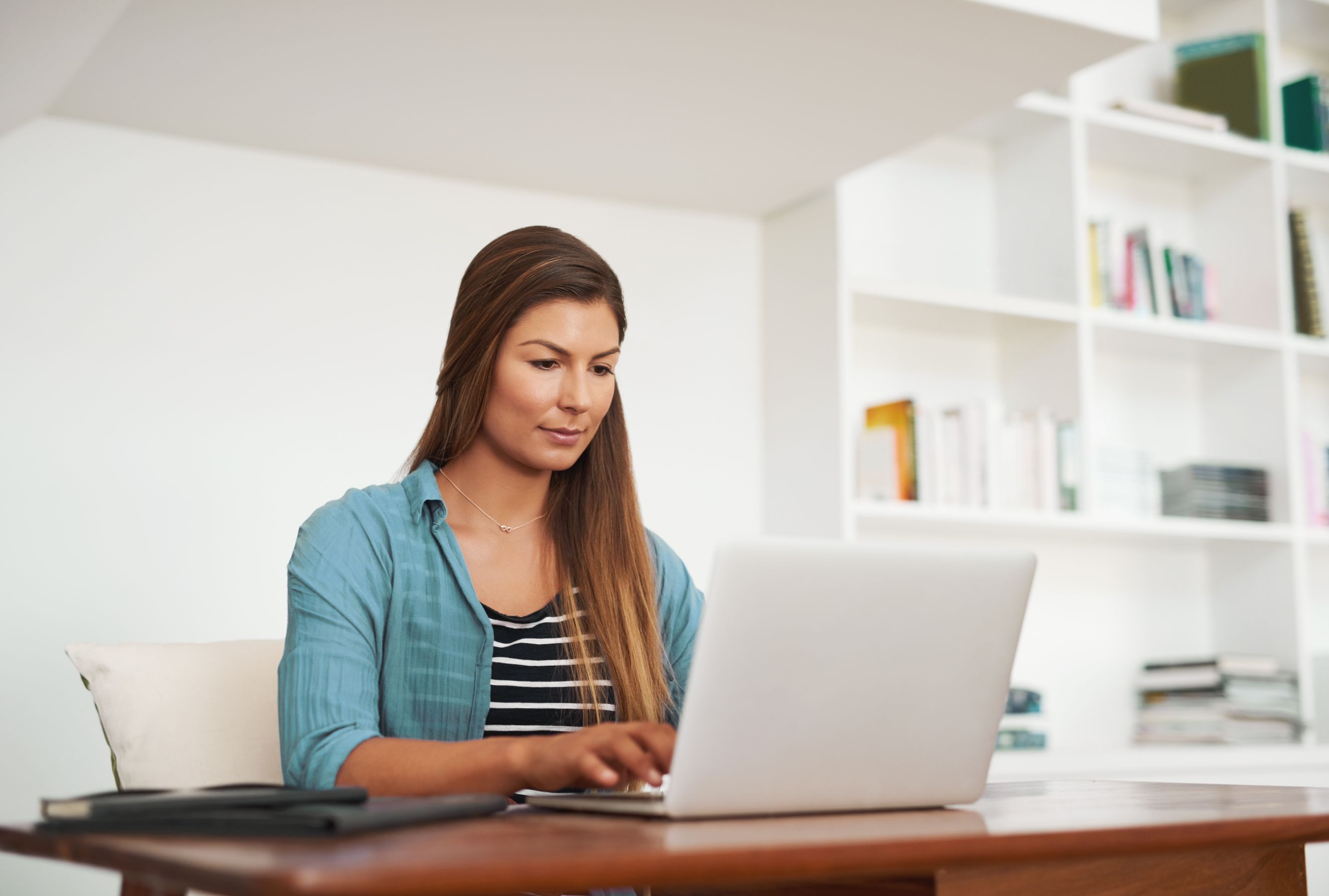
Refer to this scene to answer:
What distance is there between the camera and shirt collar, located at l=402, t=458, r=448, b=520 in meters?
1.54

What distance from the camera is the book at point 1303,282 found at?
11.7 feet

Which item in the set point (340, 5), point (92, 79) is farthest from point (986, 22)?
point (92, 79)

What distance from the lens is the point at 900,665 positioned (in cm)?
100

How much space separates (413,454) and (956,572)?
89 cm

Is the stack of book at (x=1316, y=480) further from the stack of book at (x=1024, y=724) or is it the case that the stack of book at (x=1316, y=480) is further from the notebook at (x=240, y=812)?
the notebook at (x=240, y=812)

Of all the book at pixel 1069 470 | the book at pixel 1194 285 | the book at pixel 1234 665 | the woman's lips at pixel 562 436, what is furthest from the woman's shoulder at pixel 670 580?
the book at pixel 1194 285

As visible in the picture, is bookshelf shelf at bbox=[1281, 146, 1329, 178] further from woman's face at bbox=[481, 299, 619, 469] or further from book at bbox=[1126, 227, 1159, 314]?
woman's face at bbox=[481, 299, 619, 469]

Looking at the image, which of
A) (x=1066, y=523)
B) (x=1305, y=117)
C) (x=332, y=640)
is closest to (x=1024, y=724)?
(x=1066, y=523)

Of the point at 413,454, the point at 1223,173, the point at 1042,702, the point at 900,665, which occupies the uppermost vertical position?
the point at 1223,173

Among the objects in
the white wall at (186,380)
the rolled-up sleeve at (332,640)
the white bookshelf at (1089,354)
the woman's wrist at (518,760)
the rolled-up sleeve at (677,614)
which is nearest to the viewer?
the woman's wrist at (518,760)

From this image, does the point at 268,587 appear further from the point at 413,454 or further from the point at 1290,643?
the point at 1290,643

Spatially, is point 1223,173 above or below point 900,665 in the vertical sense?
above

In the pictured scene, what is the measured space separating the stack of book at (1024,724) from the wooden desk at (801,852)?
5.89 feet

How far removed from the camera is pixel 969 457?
9.92 ft
